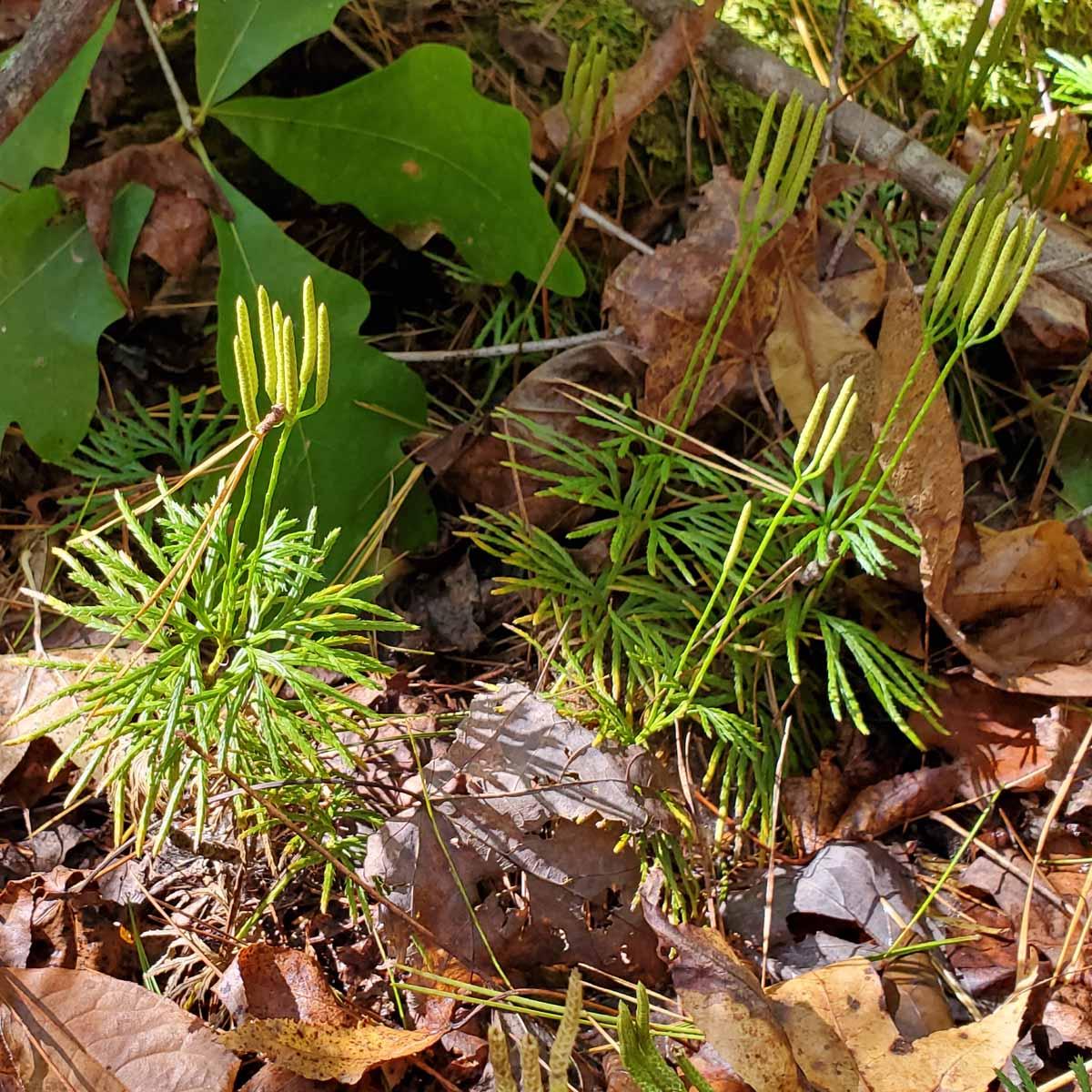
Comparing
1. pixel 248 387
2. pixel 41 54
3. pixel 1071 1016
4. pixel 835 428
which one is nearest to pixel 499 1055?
pixel 248 387

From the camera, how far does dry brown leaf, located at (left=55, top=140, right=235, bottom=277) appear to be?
1915 millimetres

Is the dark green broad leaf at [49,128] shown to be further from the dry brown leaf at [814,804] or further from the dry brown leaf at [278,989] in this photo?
the dry brown leaf at [814,804]

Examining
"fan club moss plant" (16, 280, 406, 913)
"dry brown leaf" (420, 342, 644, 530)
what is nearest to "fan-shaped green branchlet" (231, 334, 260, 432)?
"fan club moss plant" (16, 280, 406, 913)

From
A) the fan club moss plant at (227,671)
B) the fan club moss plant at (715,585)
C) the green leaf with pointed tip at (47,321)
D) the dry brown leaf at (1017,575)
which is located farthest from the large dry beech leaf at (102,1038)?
the dry brown leaf at (1017,575)

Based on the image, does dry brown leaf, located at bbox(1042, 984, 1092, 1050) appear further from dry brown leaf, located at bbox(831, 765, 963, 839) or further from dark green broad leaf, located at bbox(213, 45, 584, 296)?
dark green broad leaf, located at bbox(213, 45, 584, 296)

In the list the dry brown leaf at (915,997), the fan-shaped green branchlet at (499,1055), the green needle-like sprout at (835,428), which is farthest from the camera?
the dry brown leaf at (915,997)

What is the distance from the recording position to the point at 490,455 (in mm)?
1976

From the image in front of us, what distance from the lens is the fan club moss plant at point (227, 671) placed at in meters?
1.23

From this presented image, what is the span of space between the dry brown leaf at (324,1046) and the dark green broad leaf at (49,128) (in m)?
1.58

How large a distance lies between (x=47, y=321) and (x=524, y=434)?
0.95 meters

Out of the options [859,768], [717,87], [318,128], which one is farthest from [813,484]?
[318,128]

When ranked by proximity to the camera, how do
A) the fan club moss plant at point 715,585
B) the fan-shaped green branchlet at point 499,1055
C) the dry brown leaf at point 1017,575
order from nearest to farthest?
the fan-shaped green branchlet at point 499,1055 → the fan club moss plant at point 715,585 → the dry brown leaf at point 1017,575

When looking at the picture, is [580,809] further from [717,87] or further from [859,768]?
[717,87]

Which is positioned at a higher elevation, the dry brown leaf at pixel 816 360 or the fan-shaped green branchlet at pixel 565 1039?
the dry brown leaf at pixel 816 360
